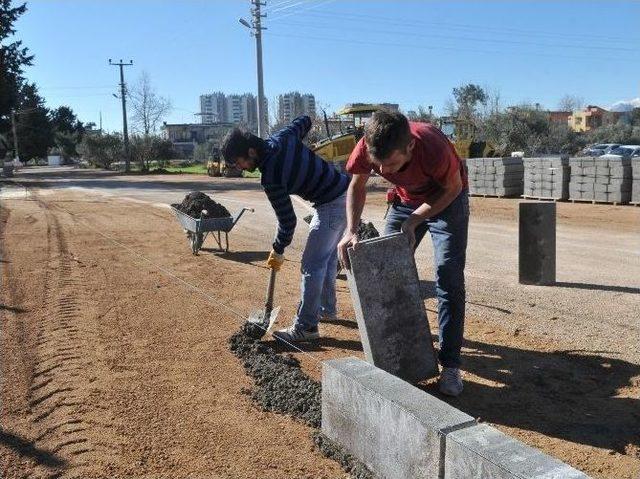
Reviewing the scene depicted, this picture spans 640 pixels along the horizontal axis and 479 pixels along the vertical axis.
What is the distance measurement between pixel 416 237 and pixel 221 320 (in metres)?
2.30

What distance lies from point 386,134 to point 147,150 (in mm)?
50814

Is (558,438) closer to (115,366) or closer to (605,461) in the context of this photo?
(605,461)

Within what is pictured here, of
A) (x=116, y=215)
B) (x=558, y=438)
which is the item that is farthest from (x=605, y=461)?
(x=116, y=215)

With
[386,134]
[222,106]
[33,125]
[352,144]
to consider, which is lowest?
[386,134]

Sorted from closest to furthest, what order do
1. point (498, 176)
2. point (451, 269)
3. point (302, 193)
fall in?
point (451, 269)
point (302, 193)
point (498, 176)

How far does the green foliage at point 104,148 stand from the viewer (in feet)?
193

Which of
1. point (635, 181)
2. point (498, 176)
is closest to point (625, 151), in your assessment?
point (498, 176)

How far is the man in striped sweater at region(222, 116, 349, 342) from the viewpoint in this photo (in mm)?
4480

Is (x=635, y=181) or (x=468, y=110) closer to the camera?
(x=635, y=181)

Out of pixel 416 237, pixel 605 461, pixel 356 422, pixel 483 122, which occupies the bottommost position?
pixel 605 461

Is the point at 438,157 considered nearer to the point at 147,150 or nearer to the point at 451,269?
the point at 451,269

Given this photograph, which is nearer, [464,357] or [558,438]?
[558,438]

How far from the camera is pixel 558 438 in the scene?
11.3 feet

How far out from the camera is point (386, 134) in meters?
3.24
